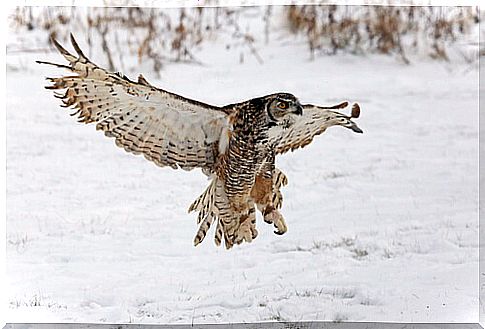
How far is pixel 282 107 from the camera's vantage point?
1603 millimetres

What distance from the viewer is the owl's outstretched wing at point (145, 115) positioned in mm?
1604

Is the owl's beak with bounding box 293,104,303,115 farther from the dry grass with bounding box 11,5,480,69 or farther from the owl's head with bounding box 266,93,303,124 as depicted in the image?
the dry grass with bounding box 11,5,480,69

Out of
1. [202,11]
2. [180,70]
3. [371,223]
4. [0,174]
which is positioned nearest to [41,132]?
[0,174]

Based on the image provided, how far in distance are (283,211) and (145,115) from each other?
56 cm

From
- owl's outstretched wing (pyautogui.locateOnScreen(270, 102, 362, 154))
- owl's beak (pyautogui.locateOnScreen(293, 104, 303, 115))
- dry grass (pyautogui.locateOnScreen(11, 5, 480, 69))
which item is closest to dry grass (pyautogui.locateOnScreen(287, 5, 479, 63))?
dry grass (pyautogui.locateOnScreen(11, 5, 480, 69))

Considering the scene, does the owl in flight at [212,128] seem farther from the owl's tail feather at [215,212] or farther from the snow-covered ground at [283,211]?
the snow-covered ground at [283,211]

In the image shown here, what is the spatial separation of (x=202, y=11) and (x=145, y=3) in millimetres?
203

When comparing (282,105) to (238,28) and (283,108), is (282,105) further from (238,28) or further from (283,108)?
(238,28)

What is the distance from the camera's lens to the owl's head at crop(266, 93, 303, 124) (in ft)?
5.25

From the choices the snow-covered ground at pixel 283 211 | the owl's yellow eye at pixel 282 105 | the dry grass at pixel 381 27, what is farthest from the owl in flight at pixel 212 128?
the dry grass at pixel 381 27

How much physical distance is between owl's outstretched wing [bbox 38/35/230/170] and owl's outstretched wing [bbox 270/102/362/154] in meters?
0.13

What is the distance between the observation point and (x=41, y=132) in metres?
2.15

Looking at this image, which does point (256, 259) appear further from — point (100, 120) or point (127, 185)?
point (100, 120)

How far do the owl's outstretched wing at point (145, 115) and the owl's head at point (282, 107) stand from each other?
0.12 m
